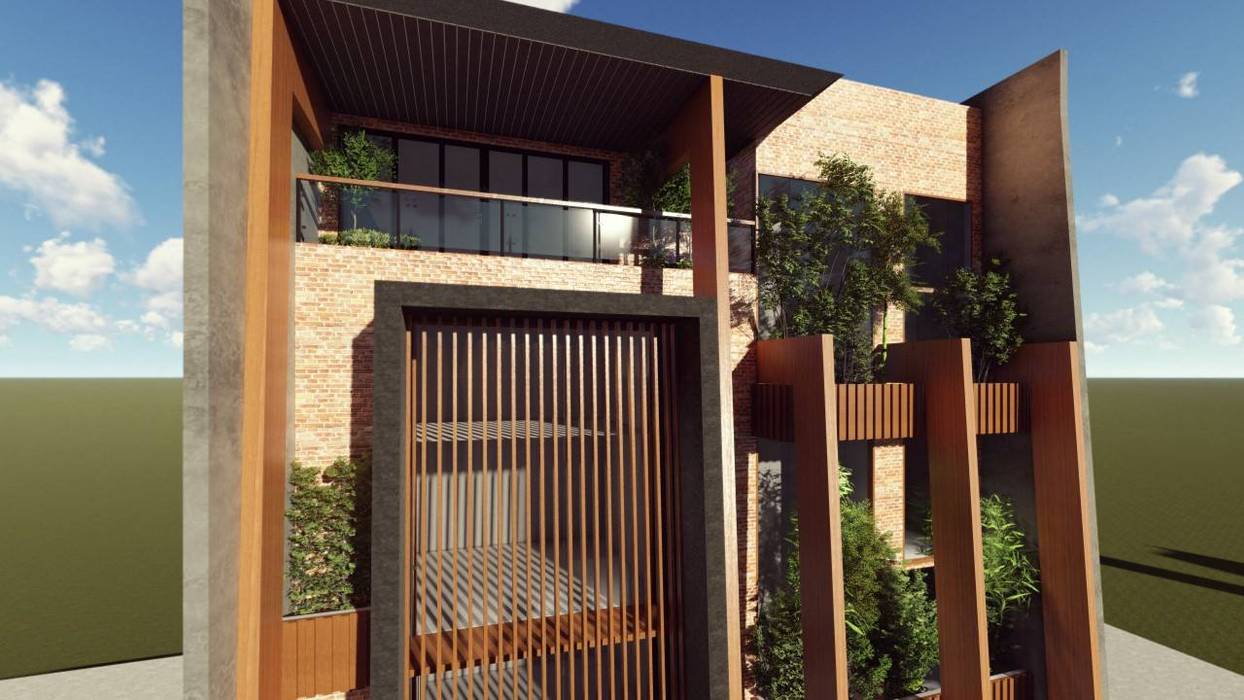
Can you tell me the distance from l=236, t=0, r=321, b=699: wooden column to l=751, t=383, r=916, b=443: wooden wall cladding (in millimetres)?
7565

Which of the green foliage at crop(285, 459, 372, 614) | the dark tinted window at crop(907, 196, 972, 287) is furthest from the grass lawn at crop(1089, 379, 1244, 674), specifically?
the green foliage at crop(285, 459, 372, 614)

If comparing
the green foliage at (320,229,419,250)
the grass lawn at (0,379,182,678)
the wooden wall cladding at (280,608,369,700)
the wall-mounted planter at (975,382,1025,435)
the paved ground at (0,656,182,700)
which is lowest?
the grass lawn at (0,379,182,678)

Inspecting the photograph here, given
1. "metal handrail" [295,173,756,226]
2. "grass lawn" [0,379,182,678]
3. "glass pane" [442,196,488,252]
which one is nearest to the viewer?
"metal handrail" [295,173,756,226]

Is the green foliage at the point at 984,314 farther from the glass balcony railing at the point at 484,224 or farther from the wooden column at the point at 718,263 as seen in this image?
the wooden column at the point at 718,263

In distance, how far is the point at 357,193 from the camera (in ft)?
26.2

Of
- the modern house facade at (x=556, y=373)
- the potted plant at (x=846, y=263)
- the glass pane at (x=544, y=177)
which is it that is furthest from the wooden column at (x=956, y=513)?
the glass pane at (x=544, y=177)

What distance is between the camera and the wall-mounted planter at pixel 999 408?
31.5 ft

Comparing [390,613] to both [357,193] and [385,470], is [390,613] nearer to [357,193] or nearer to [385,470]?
[385,470]

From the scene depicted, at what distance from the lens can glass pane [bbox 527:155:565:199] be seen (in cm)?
1102

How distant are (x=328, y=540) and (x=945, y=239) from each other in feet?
46.0

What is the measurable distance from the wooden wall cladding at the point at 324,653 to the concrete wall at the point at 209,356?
4.40ft

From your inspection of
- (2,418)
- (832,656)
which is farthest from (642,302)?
(2,418)

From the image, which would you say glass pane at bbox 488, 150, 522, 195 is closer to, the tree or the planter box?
the tree

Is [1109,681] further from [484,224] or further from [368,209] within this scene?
[368,209]
